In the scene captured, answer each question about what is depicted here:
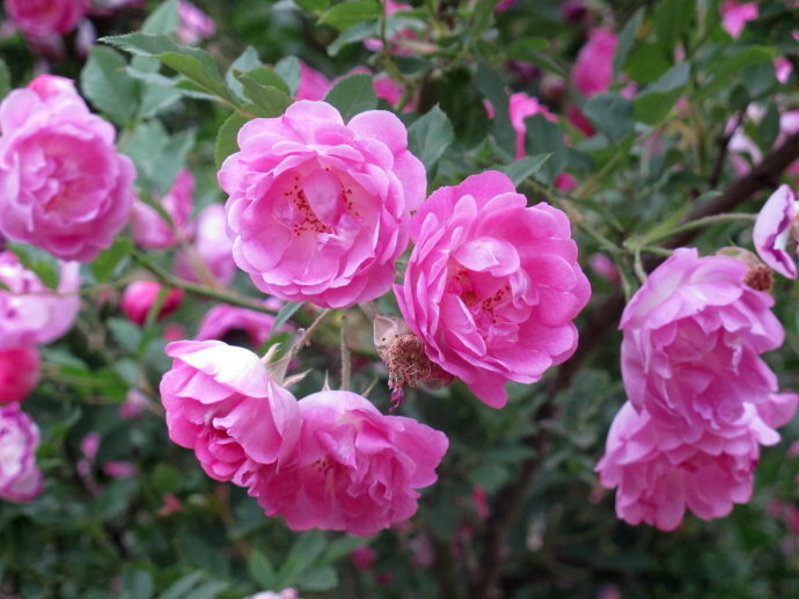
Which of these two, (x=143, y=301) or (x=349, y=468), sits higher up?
(x=349, y=468)

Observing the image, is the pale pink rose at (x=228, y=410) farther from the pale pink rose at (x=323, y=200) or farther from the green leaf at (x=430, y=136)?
the green leaf at (x=430, y=136)

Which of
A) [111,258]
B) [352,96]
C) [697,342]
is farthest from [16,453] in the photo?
[697,342]

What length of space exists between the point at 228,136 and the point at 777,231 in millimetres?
322

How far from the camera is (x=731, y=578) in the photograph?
4.33ft

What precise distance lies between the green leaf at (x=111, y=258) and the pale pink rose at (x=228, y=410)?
1.02 ft

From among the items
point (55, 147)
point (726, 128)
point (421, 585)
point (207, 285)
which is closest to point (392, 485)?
point (55, 147)

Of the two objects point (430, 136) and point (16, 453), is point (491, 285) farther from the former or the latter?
point (16, 453)

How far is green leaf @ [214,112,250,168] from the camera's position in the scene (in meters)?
Result: 0.56

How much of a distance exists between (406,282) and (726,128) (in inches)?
24.3

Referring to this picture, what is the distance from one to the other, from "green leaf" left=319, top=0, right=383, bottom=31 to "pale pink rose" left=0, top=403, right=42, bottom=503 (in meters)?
0.51

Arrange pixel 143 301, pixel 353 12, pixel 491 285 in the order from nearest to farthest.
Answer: pixel 491 285 → pixel 353 12 → pixel 143 301

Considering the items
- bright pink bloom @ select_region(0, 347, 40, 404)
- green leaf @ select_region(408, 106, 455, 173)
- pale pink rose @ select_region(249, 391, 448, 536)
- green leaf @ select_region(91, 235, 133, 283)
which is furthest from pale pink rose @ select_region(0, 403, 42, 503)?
green leaf @ select_region(408, 106, 455, 173)

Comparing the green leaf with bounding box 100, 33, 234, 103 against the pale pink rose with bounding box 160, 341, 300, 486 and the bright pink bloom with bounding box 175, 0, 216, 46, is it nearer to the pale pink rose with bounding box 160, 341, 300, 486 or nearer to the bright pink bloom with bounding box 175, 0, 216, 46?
the pale pink rose with bounding box 160, 341, 300, 486

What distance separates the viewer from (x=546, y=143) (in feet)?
2.36
